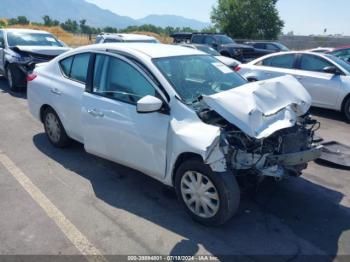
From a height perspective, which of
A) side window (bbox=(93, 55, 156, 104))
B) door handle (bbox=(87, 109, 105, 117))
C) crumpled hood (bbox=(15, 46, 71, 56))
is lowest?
door handle (bbox=(87, 109, 105, 117))

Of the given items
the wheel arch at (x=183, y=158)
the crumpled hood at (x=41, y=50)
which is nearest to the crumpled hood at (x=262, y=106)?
the wheel arch at (x=183, y=158)

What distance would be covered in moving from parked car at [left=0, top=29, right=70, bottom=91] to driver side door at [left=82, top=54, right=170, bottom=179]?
607cm

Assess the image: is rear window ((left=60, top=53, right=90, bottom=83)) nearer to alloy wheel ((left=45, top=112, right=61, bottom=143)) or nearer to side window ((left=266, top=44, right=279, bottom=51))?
alloy wheel ((left=45, top=112, right=61, bottom=143))

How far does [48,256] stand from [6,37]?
9407 mm

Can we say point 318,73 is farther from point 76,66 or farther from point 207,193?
point 207,193

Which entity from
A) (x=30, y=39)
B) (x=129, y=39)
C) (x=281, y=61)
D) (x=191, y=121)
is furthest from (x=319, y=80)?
(x=30, y=39)

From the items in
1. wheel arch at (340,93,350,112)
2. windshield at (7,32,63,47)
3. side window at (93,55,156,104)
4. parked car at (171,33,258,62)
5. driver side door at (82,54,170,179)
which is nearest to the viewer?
driver side door at (82,54,170,179)

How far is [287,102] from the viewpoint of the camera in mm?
3916

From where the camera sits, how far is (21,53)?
1012cm

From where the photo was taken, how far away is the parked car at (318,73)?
798 cm

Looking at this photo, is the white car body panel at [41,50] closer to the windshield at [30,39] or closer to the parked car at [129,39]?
the windshield at [30,39]

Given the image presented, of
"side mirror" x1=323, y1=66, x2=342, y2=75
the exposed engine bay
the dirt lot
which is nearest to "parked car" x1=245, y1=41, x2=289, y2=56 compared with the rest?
"side mirror" x1=323, y1=66, x2=342, y2=75

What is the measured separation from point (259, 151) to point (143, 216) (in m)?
1.40

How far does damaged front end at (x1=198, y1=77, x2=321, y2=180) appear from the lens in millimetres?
3424
